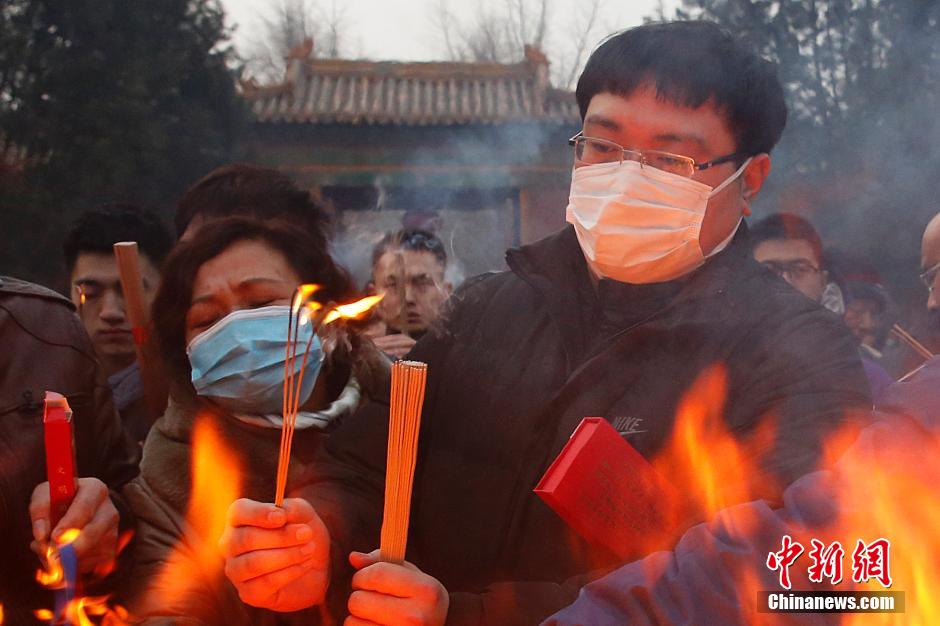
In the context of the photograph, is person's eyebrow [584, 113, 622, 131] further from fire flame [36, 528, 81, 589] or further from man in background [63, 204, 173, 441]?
man in background [63, 204, 173, 441]

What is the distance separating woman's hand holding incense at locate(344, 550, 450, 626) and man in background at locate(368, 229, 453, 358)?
2330 millimetres

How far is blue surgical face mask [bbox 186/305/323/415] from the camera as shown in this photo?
227 centimetres

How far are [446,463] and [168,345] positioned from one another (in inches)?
40.4

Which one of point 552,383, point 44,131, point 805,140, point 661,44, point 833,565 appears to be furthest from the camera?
point 805,140

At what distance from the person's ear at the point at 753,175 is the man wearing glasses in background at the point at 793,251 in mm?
1979

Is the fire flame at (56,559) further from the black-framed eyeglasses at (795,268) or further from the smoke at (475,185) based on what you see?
the smoke at (475,185)

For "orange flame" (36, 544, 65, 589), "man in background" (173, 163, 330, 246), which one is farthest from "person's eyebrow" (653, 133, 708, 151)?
"orange flame" (36, 544, 65, 589)

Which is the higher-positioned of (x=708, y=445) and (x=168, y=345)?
(x=168, y=345)

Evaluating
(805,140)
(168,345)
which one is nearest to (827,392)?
(168,345)

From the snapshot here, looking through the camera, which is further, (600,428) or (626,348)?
(626,348)

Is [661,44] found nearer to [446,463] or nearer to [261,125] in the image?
A: [446,463]

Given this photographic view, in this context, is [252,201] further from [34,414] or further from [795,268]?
[795,268]

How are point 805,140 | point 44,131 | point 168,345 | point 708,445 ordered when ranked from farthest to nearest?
point 805,140 < point 44,131 < point 168,345 < point 708,445

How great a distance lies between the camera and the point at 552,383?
5.93 feet
